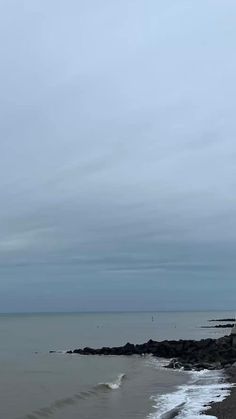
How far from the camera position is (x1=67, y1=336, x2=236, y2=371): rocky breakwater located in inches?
1449

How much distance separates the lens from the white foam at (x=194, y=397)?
62.3 feet

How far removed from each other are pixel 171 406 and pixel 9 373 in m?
16.3

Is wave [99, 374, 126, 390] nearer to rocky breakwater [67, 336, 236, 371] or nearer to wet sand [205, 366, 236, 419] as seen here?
rocky breakwater [67, 336, 236, 371]

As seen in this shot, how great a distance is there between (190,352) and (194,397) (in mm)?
21592

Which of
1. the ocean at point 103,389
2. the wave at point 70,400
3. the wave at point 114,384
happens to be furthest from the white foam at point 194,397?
the wave at point 70,400

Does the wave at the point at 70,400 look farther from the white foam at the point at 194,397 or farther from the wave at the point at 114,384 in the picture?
the white foam at the point at 194,397

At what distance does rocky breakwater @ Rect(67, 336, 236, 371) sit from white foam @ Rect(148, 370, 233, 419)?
6477 mm

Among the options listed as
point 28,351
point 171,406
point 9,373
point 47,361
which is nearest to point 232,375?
point 171,406

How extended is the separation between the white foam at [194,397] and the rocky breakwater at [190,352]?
6477 mm

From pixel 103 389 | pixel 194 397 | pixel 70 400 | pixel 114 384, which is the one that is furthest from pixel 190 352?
pixel 194 397

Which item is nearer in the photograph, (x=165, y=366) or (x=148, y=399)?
(x=148, y=399)

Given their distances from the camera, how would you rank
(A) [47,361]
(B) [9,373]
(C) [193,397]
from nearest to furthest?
(C) [193,397], (B) [9,373], (A) [47,361]

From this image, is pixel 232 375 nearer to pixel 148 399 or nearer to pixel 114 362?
pixel 148 399

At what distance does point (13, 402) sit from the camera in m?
24.3
